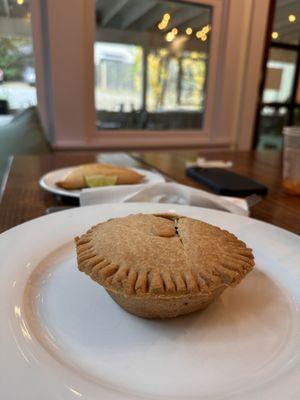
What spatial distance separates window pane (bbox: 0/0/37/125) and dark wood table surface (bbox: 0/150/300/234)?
4.08 feet

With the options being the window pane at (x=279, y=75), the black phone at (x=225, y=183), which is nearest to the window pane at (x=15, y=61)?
the black phone at (x=225, y=183)

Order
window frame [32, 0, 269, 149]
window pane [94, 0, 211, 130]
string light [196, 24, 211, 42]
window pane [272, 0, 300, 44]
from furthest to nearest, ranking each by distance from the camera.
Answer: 1. window pane [272, 0, 300, 44]
2. string light [196, 24, 211, 42]
3. window pane [94, 0, 211, 130]
4. window frame [32, 0, 269, 149]

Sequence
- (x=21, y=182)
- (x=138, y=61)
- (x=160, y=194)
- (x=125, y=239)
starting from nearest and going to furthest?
(x=125, y=239), (x=160, y=194), (x=21, y=182), (x=138, y=61)

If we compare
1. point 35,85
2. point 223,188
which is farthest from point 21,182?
point 35,85

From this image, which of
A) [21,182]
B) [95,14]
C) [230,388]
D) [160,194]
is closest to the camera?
[230,388]

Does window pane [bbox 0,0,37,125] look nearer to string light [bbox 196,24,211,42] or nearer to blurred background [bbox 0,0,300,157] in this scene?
blurred background [bbox 0,0,300,157]

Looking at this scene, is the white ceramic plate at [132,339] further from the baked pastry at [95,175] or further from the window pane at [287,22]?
the window pane at [287,22]

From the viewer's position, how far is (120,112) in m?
2.46

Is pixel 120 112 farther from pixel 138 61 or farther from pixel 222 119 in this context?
pixel 222 119

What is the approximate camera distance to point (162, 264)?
330mm

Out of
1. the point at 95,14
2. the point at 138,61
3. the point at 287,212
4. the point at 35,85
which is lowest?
the point at 287,212

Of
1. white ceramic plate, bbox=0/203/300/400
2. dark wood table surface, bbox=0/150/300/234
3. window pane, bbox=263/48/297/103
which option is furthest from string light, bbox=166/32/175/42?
white ceramic plate, bbox=0/203/300/400

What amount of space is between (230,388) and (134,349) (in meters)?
0.09

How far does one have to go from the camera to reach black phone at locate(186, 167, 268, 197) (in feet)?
2.45
